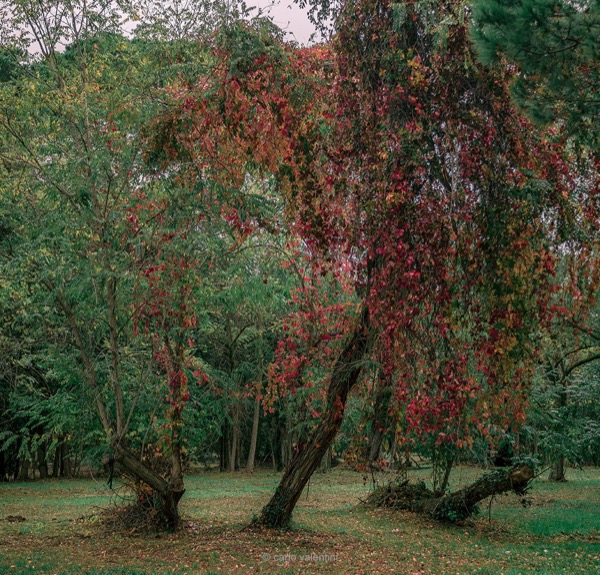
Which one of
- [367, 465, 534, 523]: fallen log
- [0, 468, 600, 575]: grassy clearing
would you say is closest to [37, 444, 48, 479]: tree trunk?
[0, 468, 600, 575]: grassy clearing

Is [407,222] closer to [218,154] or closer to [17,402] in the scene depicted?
[218,154]

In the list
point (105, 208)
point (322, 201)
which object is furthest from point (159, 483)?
point (322, 201)

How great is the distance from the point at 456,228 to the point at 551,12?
7.62 feet

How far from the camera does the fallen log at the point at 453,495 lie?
11555 mm

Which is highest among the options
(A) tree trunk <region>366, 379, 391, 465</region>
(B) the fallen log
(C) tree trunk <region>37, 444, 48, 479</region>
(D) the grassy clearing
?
(A) tree trunk <region>366, 379, 391, 465</region>

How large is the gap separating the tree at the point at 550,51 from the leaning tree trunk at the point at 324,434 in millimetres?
4404

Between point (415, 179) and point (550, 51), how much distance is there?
2.05 m

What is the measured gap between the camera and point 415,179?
274 inches

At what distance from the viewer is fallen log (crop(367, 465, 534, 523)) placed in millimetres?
11555

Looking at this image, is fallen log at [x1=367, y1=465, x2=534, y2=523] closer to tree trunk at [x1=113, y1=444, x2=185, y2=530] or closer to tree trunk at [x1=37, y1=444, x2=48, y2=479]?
tree trunk at [x1=113, y1=444, x2=185, y2=530]

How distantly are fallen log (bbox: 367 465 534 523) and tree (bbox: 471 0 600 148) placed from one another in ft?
24.5

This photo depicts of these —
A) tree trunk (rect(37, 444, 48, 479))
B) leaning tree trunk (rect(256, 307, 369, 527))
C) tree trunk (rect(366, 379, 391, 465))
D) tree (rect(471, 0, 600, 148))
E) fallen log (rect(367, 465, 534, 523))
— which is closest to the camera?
tree (rect(471, 0, 600, 148))

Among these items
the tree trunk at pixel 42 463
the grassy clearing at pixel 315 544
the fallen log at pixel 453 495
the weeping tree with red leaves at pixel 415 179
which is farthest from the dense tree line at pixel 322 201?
the tree trunk at pixel 42 463

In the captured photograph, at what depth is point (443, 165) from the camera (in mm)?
7016
